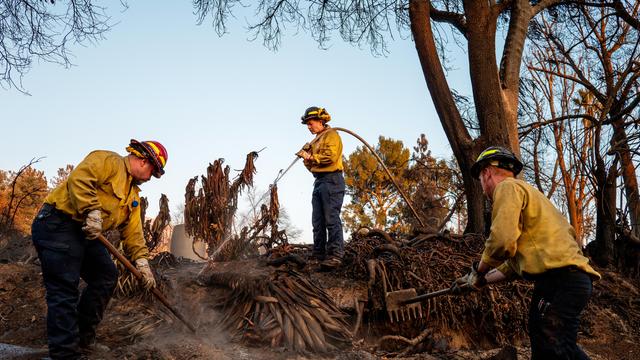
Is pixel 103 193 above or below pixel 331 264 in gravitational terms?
above

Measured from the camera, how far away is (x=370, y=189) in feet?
96.5

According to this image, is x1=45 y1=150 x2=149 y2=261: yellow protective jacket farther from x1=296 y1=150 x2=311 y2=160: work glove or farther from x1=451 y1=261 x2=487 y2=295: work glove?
x1=451 y1=261 x2=487 y2=295: work glove

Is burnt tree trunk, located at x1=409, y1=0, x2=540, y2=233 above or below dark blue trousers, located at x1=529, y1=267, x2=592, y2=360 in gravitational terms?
above

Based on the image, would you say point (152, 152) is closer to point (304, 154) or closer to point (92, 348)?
point (92, 348)

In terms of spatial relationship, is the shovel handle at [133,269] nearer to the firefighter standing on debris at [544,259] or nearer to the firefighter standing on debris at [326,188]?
the firefighter standing on debris at [326,188]

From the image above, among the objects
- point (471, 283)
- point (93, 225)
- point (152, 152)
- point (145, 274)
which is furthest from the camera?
point (145, 274)

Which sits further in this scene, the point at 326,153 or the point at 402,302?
the point at 326,153

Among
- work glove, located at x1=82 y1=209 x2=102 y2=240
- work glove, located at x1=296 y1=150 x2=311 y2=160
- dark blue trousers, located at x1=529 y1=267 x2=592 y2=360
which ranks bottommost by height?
dark blue trousers, located at x1=529 y1=267 x2=592 y2=360

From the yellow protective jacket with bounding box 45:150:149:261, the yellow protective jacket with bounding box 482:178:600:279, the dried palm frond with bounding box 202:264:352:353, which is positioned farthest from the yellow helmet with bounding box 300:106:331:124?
the yellow protective jacket with bounding box 482:178:600:279

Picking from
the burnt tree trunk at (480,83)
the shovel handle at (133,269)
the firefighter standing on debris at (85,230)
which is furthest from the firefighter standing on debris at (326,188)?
the burnt tree trunk at (480,83)

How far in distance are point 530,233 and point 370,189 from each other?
2598cm

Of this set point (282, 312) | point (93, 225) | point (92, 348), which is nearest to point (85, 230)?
point (93, 225)

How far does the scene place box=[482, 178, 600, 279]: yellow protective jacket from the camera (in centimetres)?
338

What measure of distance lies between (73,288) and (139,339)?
1103mm
